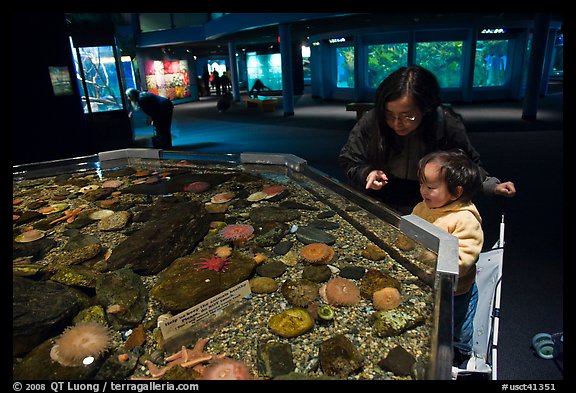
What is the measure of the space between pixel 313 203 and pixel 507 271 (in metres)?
1.71

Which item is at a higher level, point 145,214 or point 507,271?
point 145,214

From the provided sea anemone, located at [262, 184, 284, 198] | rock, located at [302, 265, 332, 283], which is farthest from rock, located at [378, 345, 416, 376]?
sea anemone, located at [262, 184, 284, 198]

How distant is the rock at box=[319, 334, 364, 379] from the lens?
1.06 m

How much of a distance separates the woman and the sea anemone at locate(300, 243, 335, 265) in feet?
1.20

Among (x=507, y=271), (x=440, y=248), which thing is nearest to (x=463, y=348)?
(x=440, y=248)

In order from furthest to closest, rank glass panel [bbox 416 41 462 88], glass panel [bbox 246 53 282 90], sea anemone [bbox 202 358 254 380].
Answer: glass panel [bbox 246 53 282 90]
glass panel [bbox 416 41 462 88]
sea anemone [bbox 202 358 254 380]

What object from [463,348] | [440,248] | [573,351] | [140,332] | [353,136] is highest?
[353,136]

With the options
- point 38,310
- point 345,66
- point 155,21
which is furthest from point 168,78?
point 38,310

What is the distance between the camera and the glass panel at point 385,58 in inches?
578

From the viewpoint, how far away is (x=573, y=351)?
1.38 meters

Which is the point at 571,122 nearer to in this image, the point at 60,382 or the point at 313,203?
the point at 313,203

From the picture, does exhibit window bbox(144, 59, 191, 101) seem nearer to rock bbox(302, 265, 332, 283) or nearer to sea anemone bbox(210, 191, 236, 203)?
sea anemone bbox(210, 191, 236, 203)

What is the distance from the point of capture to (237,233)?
1.99 meters

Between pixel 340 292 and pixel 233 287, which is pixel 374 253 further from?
pixel 233 287
